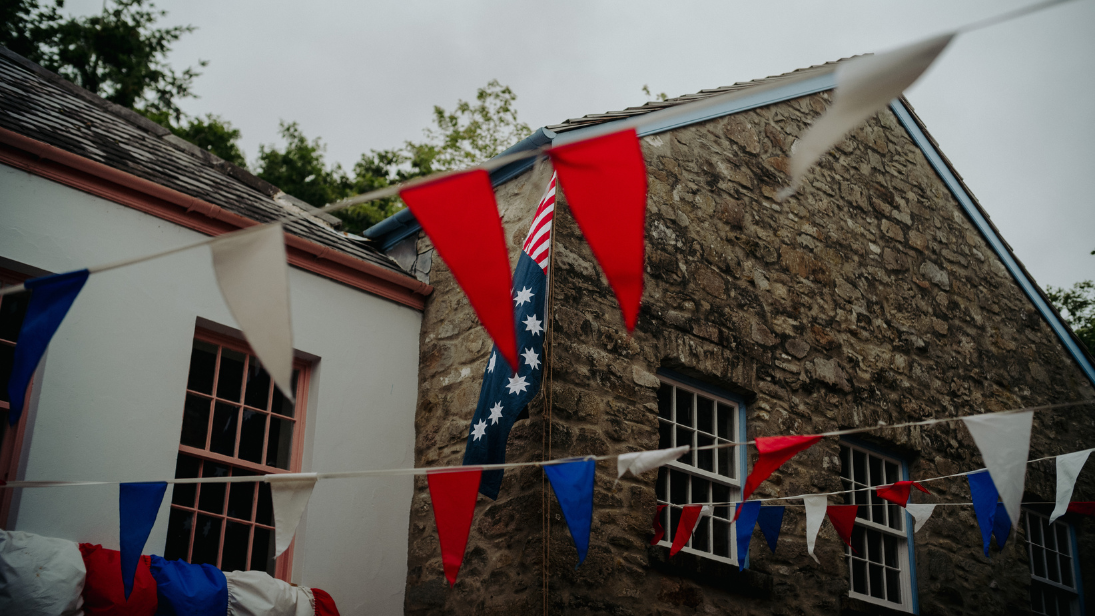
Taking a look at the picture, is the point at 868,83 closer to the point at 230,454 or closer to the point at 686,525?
the point at 686,525

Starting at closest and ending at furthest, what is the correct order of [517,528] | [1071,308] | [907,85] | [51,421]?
[907,85], [51,421], [517,528], [1071,308]

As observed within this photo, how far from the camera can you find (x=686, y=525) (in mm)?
5609

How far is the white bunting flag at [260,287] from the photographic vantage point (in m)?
3.12

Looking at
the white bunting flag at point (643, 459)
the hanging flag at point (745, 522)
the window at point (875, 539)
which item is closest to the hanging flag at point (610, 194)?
the white bunting flag at point (643, 459)

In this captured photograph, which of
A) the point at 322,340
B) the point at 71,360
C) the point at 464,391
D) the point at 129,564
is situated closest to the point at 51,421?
the point at 71,360

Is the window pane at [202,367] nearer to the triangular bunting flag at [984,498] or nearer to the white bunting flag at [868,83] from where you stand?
the white bunting flag at [868,83]

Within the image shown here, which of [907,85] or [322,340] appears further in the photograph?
[322,340]

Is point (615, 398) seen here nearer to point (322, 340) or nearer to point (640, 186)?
point (322, 340)

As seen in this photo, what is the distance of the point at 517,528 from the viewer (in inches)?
218

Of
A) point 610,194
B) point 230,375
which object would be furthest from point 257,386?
point 610,194

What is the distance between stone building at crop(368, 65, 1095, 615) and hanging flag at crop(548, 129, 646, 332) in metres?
2.17

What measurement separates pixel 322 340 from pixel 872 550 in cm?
455

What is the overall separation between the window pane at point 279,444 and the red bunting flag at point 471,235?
3325 mm

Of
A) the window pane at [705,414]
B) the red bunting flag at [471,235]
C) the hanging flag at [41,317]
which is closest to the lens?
the red bunting flag at [471,235]
